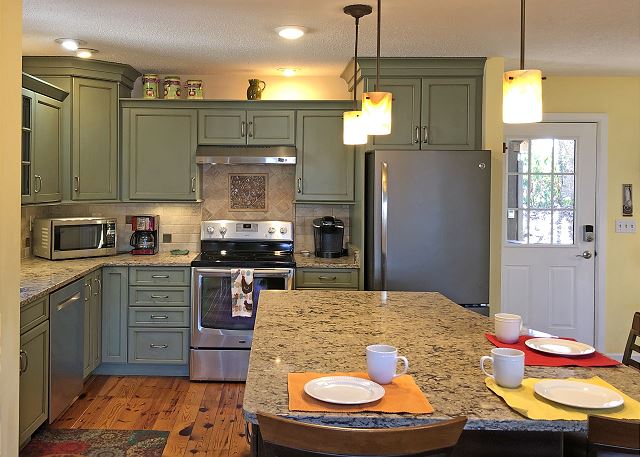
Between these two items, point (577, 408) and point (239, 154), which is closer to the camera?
point (577, 408)

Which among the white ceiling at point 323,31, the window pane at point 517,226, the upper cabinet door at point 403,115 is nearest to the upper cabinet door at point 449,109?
the upper cabinet door at point 403,115

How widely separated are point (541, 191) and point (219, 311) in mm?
2675

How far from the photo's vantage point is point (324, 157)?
475cm

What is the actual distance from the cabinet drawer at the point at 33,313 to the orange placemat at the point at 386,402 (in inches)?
74.6

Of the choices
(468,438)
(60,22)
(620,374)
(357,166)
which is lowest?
(468,438)

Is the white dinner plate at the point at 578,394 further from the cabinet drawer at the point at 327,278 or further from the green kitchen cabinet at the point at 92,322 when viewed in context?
the green kitchen cabinet at the point at 92,322

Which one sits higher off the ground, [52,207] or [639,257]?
[52,207]

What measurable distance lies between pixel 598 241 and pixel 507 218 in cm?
74

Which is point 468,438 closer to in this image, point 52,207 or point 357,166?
point 357,166

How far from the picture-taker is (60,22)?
3541 mm

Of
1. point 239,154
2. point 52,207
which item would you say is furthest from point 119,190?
point 239,154

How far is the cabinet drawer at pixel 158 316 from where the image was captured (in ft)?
14.8

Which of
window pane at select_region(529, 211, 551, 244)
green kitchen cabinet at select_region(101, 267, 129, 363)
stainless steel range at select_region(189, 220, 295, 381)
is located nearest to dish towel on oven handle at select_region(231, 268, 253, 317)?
stainless steel range at select_region(189, 220, 295, 381)

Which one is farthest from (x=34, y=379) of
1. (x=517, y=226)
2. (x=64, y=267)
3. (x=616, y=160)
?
(x=616, y=160)
